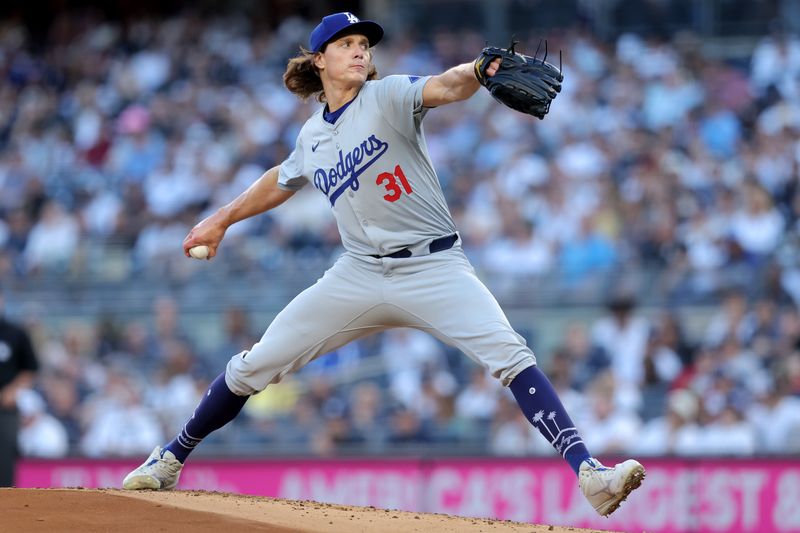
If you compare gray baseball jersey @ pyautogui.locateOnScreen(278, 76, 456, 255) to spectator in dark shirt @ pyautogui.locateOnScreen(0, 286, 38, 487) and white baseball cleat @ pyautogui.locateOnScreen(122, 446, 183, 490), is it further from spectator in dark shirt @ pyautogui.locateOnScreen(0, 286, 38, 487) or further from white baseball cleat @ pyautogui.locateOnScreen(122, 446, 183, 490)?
spectator in dark shirt @ pyautogui.locateOnScreen(0, 286, 38, 487)

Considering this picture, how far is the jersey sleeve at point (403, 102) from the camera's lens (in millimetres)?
5318

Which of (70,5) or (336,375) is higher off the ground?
(70,5)

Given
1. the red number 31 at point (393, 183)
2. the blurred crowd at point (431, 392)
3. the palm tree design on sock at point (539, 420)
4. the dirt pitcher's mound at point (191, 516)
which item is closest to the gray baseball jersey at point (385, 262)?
the red number 31 at point (393, 183)

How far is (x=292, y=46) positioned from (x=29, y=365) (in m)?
7.52

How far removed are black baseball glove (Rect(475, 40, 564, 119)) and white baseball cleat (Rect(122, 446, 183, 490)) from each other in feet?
8.02

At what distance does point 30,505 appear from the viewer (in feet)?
18.0

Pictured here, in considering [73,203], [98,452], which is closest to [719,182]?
[98,452]

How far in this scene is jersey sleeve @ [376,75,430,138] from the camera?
5.32m

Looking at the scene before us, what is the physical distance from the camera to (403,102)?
5355 mm

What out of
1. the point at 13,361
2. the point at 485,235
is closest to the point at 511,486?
the point at 485,235

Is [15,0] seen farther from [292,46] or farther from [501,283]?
[501,283]

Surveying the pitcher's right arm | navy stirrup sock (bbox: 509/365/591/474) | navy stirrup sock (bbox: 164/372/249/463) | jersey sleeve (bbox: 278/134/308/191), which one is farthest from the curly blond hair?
navy stirrup sock (bbox: 509/365/591/474)

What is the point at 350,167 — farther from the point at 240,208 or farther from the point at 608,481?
the point at 608,481

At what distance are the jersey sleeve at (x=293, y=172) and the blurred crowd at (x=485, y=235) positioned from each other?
517cm
